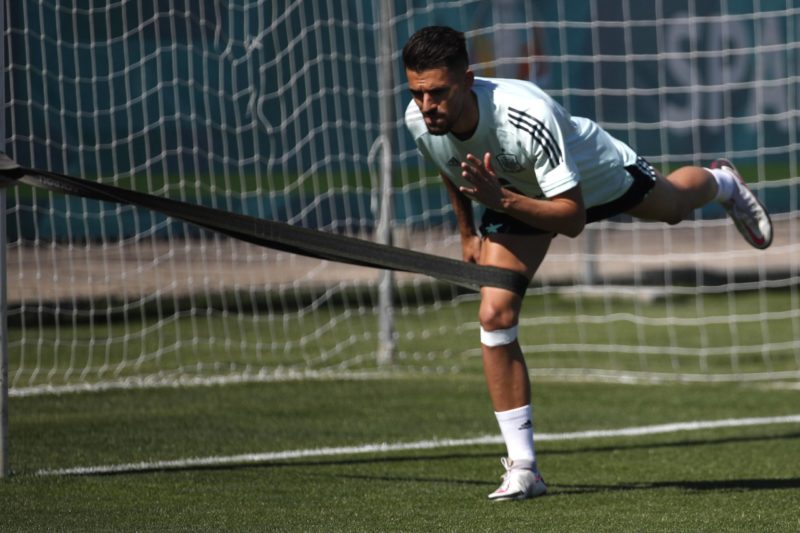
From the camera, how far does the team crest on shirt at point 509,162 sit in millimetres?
5107

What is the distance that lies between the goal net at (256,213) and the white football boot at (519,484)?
155 inches

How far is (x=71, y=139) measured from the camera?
31.2ft

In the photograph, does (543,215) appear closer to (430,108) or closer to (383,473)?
(430,108)

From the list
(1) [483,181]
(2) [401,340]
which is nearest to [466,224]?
(1) [483,181]

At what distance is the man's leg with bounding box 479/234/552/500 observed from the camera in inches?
205

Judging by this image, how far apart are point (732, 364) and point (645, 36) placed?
23.8 ft

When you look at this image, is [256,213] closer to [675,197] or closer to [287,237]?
[675,197]

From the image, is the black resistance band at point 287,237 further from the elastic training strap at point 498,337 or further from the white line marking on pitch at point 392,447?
the white line marking on pitch at point 392,447

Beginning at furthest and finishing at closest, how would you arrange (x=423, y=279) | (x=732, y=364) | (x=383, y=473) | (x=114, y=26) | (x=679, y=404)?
(x=423, y=279) < (x=732, y=364) < (x=114, y=26) < (x=679, y=404) < (x=383, y=473)

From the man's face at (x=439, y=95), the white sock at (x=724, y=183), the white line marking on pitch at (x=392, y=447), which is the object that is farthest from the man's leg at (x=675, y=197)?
the white line marking on pitch at (x=392, y=447)

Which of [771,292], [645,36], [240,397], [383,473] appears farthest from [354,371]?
[645,36]

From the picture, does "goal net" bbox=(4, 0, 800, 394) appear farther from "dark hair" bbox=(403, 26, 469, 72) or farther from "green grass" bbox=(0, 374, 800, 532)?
"dark hair" bbox=(403, 26, 469, 72)

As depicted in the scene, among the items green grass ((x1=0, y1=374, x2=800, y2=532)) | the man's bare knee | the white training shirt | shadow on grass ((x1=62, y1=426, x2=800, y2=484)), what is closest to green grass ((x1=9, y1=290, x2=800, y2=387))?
green grass ((x1=0, y1=374, x2=800, y2=532))

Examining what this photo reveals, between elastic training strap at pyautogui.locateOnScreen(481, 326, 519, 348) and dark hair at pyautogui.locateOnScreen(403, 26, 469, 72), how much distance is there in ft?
3.41
